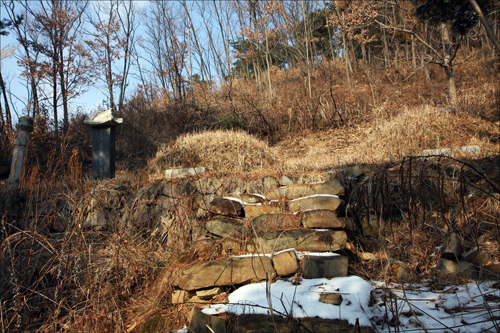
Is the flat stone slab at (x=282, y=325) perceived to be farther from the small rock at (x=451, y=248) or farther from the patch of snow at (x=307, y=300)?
the small rock at (x=451, y=248)

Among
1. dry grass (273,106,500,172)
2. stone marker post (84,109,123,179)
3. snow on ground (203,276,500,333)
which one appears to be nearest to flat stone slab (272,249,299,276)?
snow on ground (203,276,500,333)

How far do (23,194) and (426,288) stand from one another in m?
6.59

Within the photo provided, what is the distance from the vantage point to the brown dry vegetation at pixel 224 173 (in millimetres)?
2715

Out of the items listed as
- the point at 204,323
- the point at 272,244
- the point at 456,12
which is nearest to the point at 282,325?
the point at 204,323

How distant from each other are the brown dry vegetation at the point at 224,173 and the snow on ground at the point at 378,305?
300mm

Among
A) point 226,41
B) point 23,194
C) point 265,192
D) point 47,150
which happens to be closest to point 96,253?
point 265,192

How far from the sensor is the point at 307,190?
4.29 meters

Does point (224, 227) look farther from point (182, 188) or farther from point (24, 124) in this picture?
point (24, 124)

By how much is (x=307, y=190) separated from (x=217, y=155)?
2.82m

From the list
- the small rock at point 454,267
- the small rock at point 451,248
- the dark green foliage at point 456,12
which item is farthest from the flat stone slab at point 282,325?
the dark green foliage at point 456,12

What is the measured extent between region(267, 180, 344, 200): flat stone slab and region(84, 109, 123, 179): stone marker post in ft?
13.5

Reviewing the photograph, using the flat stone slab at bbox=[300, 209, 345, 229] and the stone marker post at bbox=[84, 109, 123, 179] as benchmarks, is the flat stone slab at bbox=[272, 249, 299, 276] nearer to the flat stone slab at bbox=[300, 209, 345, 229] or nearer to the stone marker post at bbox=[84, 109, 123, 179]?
the flat stone slab at bbox=[300, 209, 345, 229]

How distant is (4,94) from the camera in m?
11.0

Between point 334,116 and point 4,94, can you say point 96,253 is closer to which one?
point 334,116
